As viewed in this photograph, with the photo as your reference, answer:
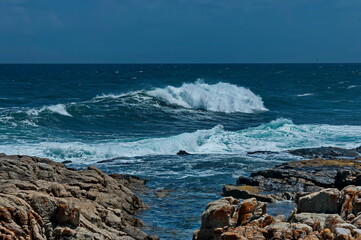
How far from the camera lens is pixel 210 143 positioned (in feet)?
116

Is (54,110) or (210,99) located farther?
(210,99)

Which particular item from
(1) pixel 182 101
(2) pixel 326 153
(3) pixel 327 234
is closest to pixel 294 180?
(2) pixel 326 153

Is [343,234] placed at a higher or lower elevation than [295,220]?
higher

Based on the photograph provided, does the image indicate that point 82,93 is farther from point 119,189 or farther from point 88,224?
point 88,224

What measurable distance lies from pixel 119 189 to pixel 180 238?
Result: 12.7ft

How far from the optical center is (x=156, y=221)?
17.9 m

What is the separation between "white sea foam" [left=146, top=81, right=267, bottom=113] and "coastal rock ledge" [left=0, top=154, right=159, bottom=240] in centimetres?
3847

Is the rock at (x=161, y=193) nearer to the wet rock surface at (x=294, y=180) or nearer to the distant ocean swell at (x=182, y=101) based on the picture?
the wet rock surface at (x=294, y=180)

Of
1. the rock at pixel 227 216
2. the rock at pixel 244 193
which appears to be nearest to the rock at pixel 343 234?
the rock at pixel 227 216

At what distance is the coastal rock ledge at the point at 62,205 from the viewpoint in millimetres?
11422

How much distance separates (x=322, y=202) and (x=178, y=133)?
27647mm

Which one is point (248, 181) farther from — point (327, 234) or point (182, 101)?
point (182, 101)

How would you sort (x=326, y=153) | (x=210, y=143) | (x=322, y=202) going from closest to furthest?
(x=322, y=202) → (x=326, y=153) → (x=210, y=143)

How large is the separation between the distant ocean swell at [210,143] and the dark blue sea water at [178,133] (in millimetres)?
58
